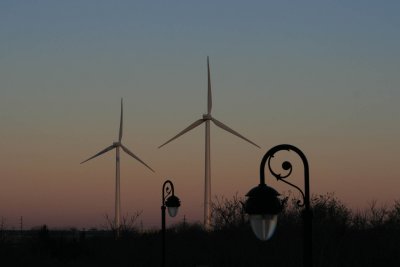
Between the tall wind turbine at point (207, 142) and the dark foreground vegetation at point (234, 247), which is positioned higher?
the tall wind turbine at point (207, 142)

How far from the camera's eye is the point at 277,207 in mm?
9664

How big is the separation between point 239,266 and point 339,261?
367cm

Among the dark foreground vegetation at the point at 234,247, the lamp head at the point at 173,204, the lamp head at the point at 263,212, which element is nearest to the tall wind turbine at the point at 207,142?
the dark foreground vegetation at the point at 234,247

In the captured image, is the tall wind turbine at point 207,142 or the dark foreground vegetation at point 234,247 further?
the tall wind turbine at point 207,142

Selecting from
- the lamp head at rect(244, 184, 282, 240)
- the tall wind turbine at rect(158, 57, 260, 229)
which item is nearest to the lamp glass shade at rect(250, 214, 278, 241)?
the lamp head at rect(244, 184, 282, 240)

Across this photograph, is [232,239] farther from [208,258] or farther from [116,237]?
[116,237]

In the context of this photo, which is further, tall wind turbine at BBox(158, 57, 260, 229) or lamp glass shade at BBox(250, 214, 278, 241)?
tall wind turbine at BBox(158, 57, 260, 229)

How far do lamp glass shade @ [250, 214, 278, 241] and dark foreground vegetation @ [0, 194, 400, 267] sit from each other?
18233 mm

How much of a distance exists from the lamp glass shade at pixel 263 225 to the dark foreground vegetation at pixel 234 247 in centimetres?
1823

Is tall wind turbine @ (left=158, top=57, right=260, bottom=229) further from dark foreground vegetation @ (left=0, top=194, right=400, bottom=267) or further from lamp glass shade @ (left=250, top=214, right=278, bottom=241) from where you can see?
lamp glass shade @ (left=250, top=214, right=278, bottom=241)

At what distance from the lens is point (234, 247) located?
33.1 m

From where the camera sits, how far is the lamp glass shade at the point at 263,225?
9.55 metres

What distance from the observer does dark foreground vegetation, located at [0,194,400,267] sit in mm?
29000

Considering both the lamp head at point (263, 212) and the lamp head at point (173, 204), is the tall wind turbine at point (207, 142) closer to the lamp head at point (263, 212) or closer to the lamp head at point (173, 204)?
the lamp head at point (173, 204)
